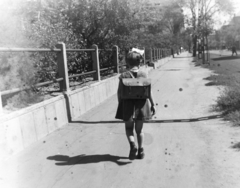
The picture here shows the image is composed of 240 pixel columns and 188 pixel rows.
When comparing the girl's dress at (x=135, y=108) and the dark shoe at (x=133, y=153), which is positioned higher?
the girl's dress at (x=135, y=108)

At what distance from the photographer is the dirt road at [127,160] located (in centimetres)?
327

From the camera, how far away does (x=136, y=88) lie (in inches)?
144

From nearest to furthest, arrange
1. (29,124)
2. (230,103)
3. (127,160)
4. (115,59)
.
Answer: (127,160), (29,124), (230,103), (115,59)

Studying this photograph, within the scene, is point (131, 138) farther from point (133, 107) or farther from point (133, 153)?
point (133, 107)

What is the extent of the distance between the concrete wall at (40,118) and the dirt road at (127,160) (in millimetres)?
172

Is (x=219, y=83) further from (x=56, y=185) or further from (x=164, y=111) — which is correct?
(x=56, y=185)

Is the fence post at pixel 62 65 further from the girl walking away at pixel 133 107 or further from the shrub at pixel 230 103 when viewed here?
the shrub at pixel 230 103

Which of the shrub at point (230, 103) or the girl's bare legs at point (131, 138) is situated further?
the shrub at point (230, 103)

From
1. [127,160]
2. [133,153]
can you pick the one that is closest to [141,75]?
[133,153]

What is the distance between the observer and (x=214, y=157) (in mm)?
3879

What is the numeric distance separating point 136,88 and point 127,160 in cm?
107

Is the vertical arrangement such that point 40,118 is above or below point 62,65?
below

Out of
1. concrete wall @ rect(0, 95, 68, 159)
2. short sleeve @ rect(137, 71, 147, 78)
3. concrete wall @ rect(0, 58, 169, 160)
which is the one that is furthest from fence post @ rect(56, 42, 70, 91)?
short sleeve @ rect(137, 71, 147, 78)

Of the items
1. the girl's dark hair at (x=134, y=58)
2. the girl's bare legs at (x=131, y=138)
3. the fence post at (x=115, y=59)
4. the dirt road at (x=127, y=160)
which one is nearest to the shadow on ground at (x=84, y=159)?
the dirt road at (x=127, y=160)
